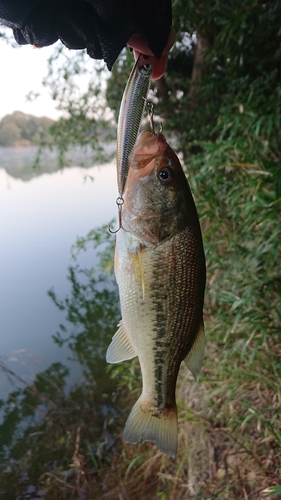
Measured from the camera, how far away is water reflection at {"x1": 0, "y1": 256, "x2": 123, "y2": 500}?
3.00m

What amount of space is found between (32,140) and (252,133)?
11.8ft

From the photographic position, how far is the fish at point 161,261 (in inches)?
42.6

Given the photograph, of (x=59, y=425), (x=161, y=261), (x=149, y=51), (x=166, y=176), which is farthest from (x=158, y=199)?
(x=59, y=425)

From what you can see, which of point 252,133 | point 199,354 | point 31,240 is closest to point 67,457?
point 199,354

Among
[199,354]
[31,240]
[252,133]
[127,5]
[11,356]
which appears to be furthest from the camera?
[31,240]

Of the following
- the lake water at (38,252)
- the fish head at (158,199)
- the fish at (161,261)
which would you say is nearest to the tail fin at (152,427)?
the fish at (161,261)

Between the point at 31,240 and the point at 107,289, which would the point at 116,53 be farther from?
Answer: the point at 31,240

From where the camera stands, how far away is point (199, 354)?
1.15 meters

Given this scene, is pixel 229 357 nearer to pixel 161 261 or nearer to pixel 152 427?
pixel 152 427

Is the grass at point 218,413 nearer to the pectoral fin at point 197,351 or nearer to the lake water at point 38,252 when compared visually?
the lake water at point 38,252

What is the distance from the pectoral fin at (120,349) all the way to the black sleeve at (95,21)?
0.88 meters

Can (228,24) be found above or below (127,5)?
above

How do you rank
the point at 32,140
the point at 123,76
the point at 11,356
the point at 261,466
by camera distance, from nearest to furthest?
the point at 261,466
the point at 11,356
the point at 123,76
the point at 32,140

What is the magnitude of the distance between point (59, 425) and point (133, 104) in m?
3.42
